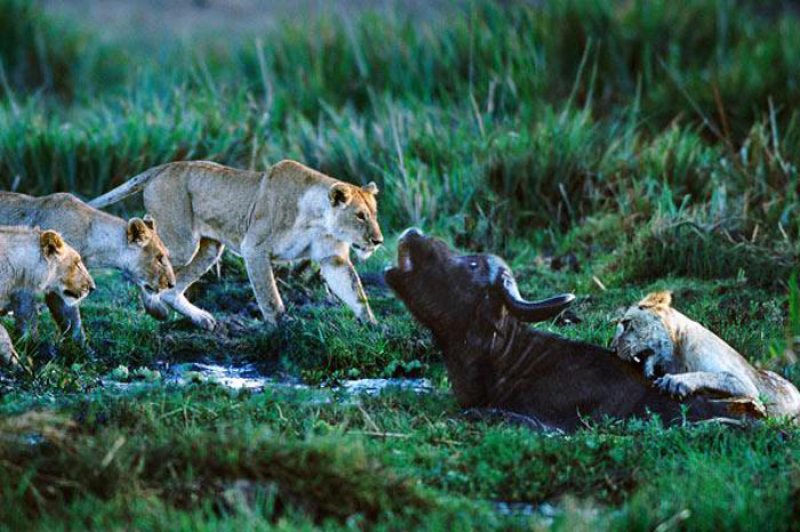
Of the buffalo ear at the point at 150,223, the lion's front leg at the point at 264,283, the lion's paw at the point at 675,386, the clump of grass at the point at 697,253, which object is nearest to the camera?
the lion's paw at the point at 675,386

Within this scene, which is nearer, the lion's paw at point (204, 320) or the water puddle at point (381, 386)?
the water puddle at point (381, 386)

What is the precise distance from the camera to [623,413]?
24.0ft

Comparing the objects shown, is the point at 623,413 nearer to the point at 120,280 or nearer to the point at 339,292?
the point at 339,292

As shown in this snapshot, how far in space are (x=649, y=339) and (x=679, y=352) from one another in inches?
6.4

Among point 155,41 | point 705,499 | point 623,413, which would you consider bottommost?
point 155,41

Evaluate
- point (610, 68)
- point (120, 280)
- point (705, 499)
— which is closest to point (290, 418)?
point (705, 499)

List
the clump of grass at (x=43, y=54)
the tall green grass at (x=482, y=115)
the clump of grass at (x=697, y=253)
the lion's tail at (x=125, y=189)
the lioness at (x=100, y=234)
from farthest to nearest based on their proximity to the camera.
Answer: the clump of grass at (x=43, y=54) → the tall green grass at (x=482, y=115) → the clump of grass at (x=697, y=253) → the lion's tail at (x=125, y=189) → the lioness at (x=100, y=234)

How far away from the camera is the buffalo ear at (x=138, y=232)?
29.8ft

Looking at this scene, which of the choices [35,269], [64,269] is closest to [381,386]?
[64,269]

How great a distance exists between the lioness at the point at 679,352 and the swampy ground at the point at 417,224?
469mm

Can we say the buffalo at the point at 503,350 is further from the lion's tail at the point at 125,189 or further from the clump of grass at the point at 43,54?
the clump of grass at the point at 43,54

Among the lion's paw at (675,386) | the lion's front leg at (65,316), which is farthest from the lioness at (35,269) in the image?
the lion's paw at (675,386)

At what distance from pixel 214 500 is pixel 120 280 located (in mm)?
5452

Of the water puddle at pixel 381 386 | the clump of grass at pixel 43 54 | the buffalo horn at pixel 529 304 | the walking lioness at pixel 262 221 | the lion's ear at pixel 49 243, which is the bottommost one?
the clump of grass at pixel 43 54
